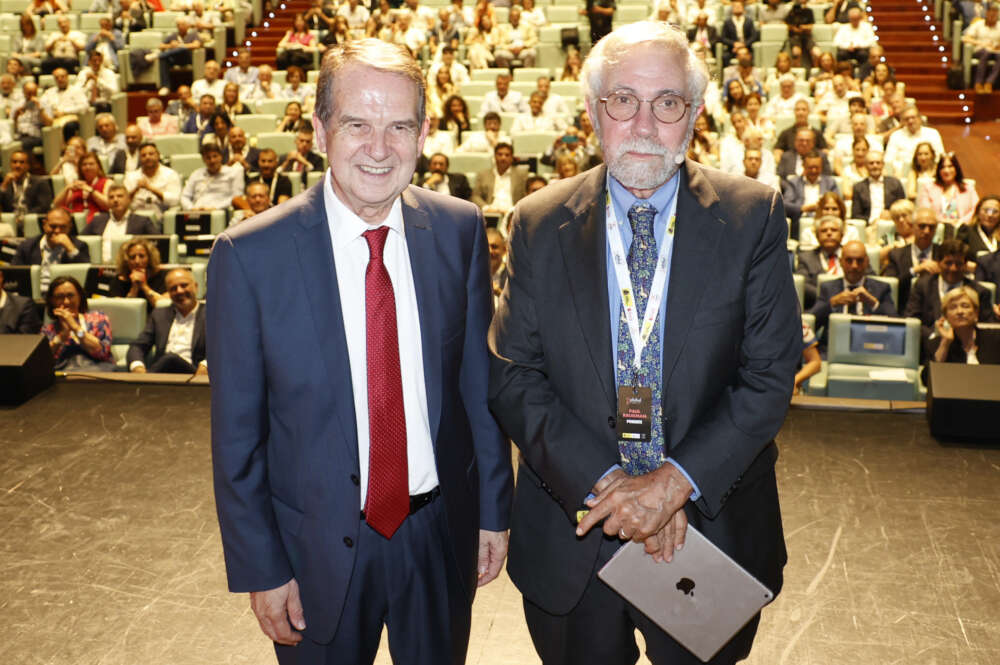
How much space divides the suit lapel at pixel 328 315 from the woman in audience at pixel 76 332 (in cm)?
416

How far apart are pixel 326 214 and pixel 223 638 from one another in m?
1.48

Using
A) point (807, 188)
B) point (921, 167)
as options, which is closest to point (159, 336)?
point (807, 188)

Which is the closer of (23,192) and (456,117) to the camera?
(23,192)

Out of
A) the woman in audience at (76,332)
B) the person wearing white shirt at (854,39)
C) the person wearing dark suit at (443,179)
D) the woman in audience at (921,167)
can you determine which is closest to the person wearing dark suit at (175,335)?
the woman in audience at (76,332)

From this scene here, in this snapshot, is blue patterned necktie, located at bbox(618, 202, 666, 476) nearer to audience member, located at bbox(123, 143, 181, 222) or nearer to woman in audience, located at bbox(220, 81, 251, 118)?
audience member, located at bbox(123, 143, 181, 222)

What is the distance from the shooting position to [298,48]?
1147 cm

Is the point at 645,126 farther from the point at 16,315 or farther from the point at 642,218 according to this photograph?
the point at 16,315

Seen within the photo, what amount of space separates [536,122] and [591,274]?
7.87 metres

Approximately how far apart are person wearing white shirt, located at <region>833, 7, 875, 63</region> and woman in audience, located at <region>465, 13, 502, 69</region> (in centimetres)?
363

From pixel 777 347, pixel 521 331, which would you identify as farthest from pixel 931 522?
pixel 521 331

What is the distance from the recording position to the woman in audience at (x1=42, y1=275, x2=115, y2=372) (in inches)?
218

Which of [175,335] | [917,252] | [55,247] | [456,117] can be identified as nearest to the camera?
[175,335]

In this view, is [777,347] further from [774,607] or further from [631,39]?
[774,607]

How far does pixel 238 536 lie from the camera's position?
1.77m
